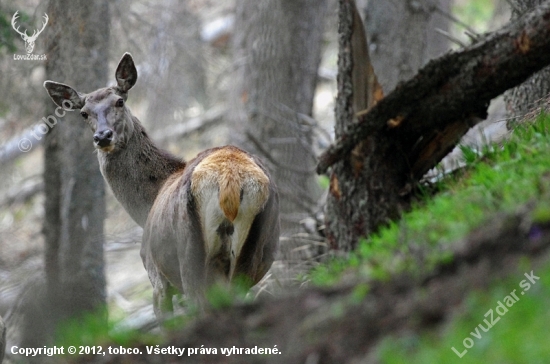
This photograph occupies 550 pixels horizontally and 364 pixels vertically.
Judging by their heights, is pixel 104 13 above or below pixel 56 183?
above

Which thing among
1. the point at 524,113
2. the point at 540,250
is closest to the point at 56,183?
the point at 524,113

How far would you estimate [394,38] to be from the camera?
12.2 m

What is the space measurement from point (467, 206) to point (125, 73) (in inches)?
174

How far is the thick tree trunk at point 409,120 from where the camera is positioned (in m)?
7.13

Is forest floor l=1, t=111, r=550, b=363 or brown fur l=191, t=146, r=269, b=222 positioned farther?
brown fur l=191, t=146, r=269, b=222

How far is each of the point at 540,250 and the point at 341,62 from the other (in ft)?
16.0

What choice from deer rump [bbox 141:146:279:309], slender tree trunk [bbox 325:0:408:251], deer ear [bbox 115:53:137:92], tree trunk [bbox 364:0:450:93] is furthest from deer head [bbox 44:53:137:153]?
tree trunk [bbox 364:0:450:93]

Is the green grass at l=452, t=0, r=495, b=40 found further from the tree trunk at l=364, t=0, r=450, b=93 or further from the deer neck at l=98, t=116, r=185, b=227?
the deer neck at l=98, t=116, r=185, b=227

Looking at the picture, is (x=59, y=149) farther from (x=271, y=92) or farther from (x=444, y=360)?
(x=444, y=360)

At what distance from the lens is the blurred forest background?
11281 millimetres

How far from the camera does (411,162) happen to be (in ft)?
28.0

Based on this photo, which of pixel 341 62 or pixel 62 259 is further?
pixel 62 259

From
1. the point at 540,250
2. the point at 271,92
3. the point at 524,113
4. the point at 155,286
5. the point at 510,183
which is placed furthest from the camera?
the point at 271,92

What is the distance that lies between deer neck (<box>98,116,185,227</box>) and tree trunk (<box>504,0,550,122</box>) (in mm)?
3483
